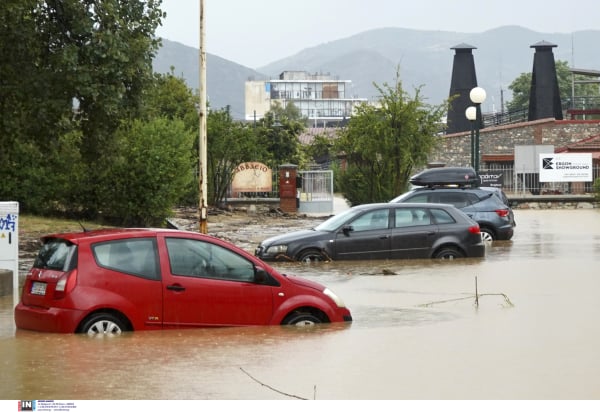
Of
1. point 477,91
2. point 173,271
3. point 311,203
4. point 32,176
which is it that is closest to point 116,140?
point 32,176

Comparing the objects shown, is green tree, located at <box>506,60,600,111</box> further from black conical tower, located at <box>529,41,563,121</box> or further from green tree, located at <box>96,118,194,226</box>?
green tree, located at <box>96,118,194,226</box>

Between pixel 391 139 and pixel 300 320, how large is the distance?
92.9ft

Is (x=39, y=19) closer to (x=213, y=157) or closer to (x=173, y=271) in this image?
(x=173, y=271)

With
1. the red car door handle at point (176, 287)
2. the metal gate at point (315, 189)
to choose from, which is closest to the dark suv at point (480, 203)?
the red car door handle at point (176, 287)

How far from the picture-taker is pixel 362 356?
12055 millimetres

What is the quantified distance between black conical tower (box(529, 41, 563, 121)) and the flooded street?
65.7 m

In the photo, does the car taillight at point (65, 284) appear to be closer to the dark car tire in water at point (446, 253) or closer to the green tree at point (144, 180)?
the dark car tire in water at point (446, 253)

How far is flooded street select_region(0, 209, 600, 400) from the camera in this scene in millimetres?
10102

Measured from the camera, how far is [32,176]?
109ft

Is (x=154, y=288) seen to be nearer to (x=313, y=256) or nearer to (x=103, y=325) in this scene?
(x=103, y=325)

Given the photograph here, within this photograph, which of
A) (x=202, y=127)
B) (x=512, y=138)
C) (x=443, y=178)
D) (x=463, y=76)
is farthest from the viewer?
(x=463, y=76)

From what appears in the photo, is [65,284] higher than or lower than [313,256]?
higher

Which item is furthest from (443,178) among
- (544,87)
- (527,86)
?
(527,86)

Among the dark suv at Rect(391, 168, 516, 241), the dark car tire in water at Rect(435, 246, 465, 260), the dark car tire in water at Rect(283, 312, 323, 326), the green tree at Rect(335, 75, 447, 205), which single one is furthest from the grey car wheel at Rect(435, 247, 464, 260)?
the green tree at Rect(335, 75, 447, 205)
